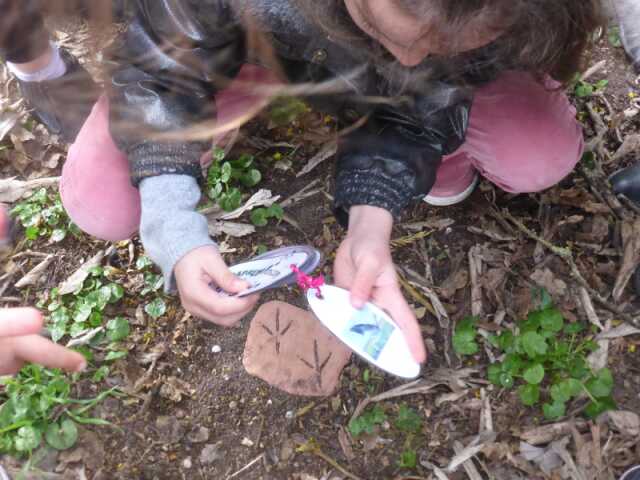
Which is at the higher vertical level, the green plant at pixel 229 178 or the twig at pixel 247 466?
the green plant at pixel 229 178

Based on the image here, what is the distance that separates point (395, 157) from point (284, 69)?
40 centimetres

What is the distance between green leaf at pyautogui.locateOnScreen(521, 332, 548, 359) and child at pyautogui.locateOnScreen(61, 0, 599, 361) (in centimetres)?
46

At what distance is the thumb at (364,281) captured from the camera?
4.70ft

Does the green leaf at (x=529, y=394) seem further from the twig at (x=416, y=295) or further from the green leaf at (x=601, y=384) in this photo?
the twig at (x=416, y=295)

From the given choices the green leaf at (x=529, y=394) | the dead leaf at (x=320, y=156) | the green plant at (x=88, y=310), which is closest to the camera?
the green leaf at (x=529, y=394)

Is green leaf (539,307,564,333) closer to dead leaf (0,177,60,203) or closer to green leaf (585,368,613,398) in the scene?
green leaf (585,368,613,398)

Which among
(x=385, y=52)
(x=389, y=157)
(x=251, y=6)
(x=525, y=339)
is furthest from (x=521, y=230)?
(x=251, y=6)

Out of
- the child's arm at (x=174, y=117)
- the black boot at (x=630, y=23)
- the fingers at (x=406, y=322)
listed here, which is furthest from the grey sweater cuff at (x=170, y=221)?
the black boot at (x=630, y=23)

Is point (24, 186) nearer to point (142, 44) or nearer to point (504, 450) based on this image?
point (142, 44)

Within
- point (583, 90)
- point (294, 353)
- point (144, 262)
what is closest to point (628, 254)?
point (583, 90)

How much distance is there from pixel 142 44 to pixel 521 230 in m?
1.26

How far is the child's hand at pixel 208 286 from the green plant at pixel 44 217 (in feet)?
2.73

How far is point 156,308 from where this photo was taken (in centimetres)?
196

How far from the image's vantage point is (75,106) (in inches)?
88.9
